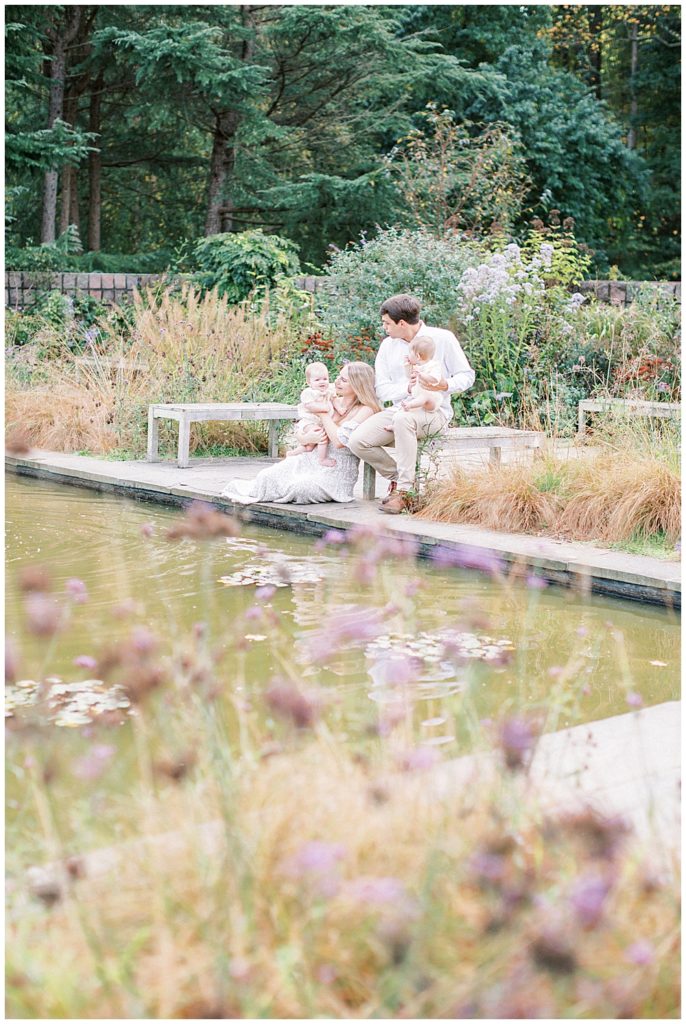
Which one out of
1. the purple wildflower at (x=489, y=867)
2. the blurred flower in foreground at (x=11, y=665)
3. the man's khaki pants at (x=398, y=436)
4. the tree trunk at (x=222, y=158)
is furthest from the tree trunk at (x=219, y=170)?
the purple wildflower at (x=489, y=867)

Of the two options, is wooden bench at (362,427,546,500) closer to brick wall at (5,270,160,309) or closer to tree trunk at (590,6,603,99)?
brick wall at (5,270,160,309)

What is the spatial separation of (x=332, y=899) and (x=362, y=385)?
5660 mm

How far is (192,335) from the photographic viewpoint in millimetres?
10555

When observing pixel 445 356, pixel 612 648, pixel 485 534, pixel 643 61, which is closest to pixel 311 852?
pixel 612 648

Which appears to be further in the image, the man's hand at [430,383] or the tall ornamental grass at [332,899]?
the man's hand at [430,383]

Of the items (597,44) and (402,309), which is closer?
(402,309)

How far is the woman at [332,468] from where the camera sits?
754 cm

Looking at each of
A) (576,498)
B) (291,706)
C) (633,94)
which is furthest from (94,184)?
(291,706)

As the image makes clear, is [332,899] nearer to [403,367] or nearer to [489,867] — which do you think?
[489,867]

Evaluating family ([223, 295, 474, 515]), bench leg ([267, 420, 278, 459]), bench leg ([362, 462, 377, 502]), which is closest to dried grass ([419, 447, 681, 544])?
family ([223, 295, 474, 515])

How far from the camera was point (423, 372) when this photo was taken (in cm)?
723

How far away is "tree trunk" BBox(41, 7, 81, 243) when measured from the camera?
1858cm

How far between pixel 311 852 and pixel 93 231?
66.8ft

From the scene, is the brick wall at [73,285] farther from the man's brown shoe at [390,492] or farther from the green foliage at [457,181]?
the man's brown shoe at [390,492]
